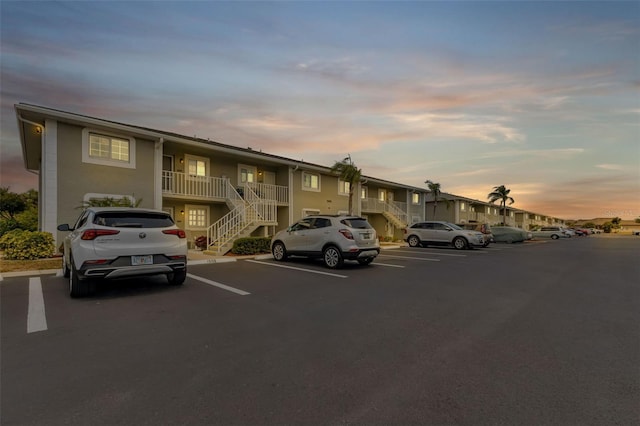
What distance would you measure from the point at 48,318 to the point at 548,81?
16.5 meters

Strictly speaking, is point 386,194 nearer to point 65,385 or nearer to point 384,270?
point 384,270

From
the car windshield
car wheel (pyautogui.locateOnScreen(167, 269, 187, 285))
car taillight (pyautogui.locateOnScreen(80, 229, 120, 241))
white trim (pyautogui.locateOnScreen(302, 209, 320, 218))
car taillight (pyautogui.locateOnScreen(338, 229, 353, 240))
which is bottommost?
car wheel (pyautogui.locateOnScreen(167, 269, 187, 285))

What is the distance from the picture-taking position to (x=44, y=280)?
7621 mm

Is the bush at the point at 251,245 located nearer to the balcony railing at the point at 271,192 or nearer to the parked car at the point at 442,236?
the balcony railing at the point at 271,192

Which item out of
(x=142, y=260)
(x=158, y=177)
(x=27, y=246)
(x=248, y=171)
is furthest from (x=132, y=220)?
(x=248, y=171)

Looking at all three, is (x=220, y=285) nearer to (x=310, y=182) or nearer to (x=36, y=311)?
(x=36, y=311)

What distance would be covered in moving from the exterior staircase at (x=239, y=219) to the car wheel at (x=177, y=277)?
594cm

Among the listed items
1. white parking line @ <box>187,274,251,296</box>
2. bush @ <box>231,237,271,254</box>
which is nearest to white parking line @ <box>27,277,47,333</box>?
white parking line @ <box>187,274,251,296</box>

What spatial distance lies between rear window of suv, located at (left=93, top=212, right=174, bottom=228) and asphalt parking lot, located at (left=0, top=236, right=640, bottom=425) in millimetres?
1440

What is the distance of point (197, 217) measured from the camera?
16.7 meters

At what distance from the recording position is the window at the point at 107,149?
1202 cm

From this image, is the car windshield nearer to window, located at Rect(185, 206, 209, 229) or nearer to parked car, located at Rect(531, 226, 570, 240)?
window, located at Rect(185, 206, 209, 229)

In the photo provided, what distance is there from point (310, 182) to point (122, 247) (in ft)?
51.8

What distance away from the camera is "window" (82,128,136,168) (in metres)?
12.0
